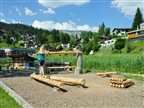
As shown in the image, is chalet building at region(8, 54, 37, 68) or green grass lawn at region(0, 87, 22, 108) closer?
green grass lawn at region(0, 87, 22, 108)

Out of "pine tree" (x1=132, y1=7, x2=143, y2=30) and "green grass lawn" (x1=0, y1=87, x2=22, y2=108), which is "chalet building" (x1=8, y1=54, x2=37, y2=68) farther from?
"pine tree" (x1=132, y1=7, x2=143, y2=30)

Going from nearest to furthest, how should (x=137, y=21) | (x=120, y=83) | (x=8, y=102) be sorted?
(x=8, y=102) < (x=120, y=83) < (x=137, y=21)

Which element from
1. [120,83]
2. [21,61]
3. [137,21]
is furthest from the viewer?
[137,21]

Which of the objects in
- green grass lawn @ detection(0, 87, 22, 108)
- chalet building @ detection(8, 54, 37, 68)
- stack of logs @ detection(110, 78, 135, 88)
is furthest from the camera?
Result: chalet building @ detection(8, 54, 37, 68)

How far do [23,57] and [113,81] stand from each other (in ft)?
57.8

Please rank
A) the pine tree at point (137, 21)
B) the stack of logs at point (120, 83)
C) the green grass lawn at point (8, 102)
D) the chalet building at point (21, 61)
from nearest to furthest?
the green grass lawn at point (8, 102), the stack of logs at point (120, 83), the chalet building at point (21, 61), the pine tree at point (137, 21)

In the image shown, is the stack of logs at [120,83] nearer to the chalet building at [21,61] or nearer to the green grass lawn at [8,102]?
the green grass lawn at [8,102]

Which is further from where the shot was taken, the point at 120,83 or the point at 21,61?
the point at 21,61

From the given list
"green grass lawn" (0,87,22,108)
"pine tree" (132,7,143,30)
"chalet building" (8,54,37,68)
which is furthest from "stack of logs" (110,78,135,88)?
"pine tree" (132,7,143,30)

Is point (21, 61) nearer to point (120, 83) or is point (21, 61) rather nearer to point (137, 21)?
point (120, 83)

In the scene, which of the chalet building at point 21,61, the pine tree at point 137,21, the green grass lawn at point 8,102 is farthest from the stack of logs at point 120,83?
the pine tree at point 137,21

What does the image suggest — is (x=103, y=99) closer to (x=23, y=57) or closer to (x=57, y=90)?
(x=57, y=90)

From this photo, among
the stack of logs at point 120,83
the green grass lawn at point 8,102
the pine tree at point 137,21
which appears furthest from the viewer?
the pine tree at point 137,21

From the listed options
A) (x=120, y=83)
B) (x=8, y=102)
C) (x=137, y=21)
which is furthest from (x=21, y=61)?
(x=137, y=21)
